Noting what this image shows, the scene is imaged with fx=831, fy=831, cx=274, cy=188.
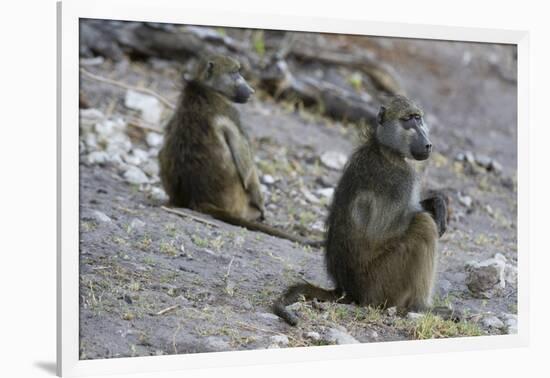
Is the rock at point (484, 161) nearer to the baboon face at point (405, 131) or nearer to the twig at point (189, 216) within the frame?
the twig at point (189, 216)

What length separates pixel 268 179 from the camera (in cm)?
784

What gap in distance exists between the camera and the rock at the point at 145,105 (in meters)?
8.33

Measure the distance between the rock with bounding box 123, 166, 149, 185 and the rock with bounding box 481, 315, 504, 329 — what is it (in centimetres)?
313

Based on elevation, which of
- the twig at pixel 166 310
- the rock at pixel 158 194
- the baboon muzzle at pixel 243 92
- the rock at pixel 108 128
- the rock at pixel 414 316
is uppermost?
the baboon muzzle at pixel 243 92

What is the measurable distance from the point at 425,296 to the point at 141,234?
201 cm

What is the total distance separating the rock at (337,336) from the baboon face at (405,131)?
48.2 inches

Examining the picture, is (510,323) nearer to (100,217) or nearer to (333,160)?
(333,160)

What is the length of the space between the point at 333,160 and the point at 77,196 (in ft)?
13.2

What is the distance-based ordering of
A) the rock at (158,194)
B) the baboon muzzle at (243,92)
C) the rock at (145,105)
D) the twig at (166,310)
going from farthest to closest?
the rock at (145,105) → the rock at (158,194) → the baboon muzzle at (243,92) → the twig at (166,310)

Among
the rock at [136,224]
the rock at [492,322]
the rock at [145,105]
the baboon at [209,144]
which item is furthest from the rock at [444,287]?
the rock at [145,105]

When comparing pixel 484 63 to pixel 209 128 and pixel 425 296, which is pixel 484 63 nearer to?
pixel 209 128

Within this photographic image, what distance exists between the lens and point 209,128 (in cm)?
682

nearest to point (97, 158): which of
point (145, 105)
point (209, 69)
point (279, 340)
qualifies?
point (145, 105)

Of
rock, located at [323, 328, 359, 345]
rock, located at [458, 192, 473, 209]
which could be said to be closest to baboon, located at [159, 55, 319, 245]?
rock, located at [323, 328, 359, 345]
